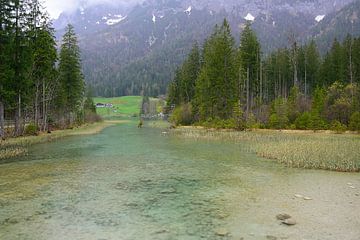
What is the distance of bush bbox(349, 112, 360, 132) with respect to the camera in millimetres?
47000

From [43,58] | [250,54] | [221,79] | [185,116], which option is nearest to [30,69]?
[43,58]

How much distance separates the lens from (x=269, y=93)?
9594 cm

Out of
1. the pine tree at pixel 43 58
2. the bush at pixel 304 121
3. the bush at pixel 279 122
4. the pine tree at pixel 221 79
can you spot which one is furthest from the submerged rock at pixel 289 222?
the pine tree at pixel 221 79

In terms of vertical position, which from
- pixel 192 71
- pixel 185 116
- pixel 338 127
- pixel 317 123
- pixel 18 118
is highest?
pixel 192 71

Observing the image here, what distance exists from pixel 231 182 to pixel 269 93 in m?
82.4

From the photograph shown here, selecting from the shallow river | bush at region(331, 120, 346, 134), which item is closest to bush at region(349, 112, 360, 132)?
bush at region(331, 120, 346, 134)

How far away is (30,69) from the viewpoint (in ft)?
141

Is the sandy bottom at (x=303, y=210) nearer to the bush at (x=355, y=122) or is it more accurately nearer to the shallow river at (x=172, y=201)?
the shallow river at (x=172, y=201)

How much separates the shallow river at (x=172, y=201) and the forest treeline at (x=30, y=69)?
58.7 feet

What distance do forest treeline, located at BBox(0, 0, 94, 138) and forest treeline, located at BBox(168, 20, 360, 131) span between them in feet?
78.7

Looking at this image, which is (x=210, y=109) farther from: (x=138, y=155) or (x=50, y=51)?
(x=138, y=155)

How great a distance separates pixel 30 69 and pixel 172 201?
35.7 meters

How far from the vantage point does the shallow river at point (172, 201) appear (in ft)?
33.8

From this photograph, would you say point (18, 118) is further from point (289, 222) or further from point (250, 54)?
point (250, 54)
